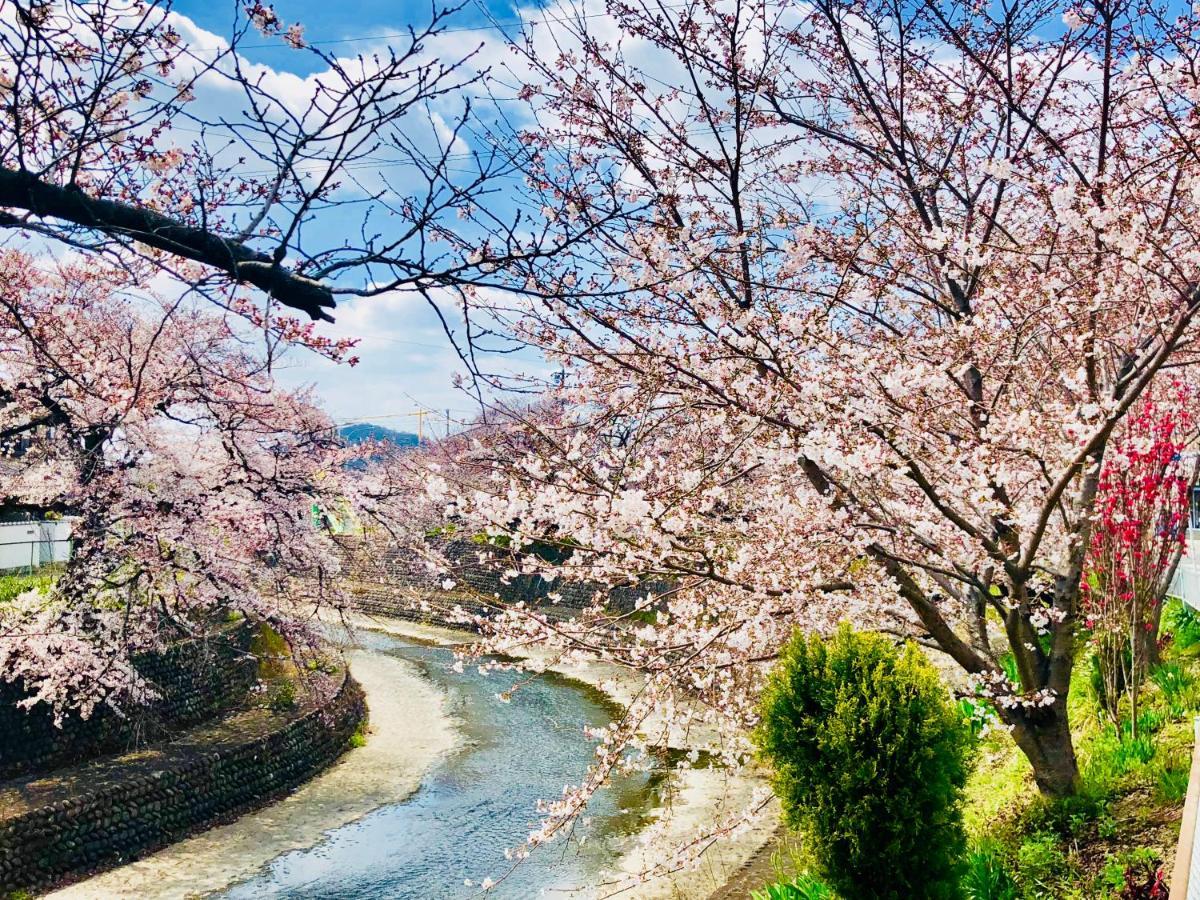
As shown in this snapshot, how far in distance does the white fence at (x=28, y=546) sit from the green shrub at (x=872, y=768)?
17045 millimetres

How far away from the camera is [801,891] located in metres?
5.72

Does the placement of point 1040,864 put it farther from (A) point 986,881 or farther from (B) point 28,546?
(B) point 28,546

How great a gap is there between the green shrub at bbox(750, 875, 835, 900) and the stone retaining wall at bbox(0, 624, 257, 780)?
25.5 feet

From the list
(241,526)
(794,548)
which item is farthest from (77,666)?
(794,548)

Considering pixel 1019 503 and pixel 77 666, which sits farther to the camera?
pixel 77 666

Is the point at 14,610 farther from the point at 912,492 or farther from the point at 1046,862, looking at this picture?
the point at 1046,862

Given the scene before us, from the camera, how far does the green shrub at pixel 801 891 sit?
18.2ft

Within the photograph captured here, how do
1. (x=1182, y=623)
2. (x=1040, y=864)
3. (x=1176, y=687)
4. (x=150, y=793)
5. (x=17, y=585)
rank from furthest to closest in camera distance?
1. (x=17, y=585)
2. (x=150, y=793)
3. (x=1182, y=623)
4. (x=1176, y=687)
5. (x=1040, y=864)

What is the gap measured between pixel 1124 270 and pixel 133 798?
35.4 ft

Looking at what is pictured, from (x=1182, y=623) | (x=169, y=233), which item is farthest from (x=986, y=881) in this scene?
(x=1182, y=623)

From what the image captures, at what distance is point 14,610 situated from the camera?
1062 centimetres

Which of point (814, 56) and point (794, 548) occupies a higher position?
point (814, 56)

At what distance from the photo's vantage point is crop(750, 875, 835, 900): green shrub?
18.2 ft

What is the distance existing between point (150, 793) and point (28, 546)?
33.6 ft
